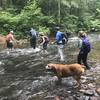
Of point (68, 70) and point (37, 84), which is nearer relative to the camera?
point (68, 70)

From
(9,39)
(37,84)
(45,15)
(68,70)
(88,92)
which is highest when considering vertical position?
(45,15)

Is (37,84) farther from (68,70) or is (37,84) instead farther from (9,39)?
(9,39)

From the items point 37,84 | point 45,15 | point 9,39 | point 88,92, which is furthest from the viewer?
point 45,15

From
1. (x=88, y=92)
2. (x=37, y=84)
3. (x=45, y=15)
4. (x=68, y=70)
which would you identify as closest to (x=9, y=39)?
(x=37, y=84)

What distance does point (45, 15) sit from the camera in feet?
131

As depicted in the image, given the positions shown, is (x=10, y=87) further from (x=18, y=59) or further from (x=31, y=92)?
(x=18, y=59)

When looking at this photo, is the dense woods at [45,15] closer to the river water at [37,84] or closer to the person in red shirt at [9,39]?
the person in red shirt at [9,39]

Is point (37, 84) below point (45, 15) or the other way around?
below

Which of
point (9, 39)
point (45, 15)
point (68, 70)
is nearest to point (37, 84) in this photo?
point (68, 70)

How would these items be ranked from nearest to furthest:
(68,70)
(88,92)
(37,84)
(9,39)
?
(88,92) < (68,70) < (37,84) < (9,39)

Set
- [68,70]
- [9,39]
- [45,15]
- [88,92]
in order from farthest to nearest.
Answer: [45,15]
[9,39]
[68,70]
[88,92]

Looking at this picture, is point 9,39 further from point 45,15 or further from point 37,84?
point 45,15

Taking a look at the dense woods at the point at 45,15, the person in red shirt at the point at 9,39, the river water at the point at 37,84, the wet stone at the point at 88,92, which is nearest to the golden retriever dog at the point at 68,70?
the river water at the point at 37,84

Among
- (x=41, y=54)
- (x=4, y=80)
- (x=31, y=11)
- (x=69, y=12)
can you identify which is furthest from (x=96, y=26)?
(x=4, y=80)
